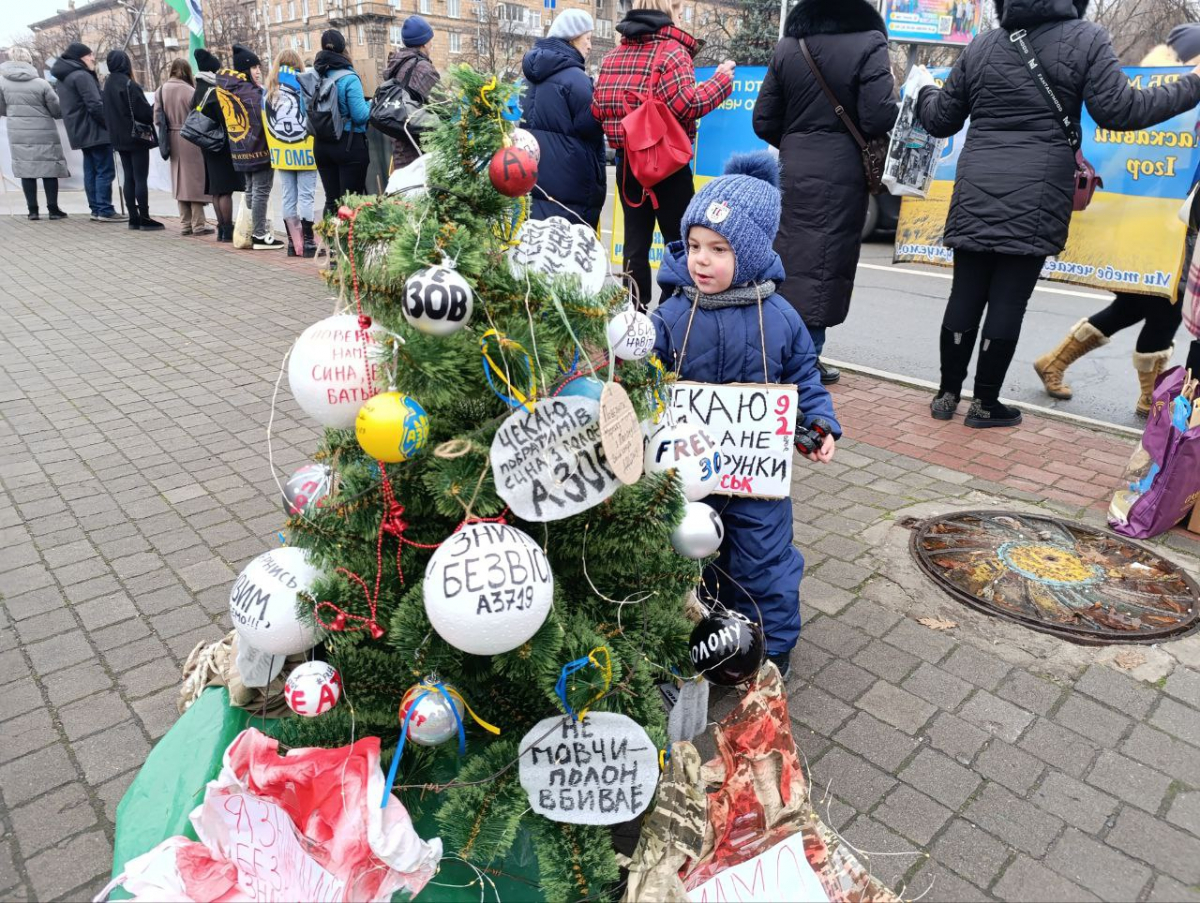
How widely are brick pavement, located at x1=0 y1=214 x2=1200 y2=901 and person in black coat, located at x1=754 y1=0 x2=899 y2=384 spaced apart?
0.91 m

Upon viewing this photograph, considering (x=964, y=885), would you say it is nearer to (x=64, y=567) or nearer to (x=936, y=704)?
(x=936, y=704)

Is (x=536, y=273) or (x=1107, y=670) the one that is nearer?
(x=536, y=273)

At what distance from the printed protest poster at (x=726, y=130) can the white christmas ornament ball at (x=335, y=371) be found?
488 centimetres

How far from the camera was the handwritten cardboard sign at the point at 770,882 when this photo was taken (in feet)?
6.59

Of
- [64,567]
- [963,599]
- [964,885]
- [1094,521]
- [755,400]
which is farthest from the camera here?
[1094,521]

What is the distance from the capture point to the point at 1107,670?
3006mm

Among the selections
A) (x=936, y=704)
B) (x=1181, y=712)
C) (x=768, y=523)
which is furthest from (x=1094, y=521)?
(x=768, y=523)

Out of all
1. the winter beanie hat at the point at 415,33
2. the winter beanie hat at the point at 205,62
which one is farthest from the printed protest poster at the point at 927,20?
the winter beanie hat at the point at 205,62

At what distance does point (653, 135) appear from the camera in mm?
5531

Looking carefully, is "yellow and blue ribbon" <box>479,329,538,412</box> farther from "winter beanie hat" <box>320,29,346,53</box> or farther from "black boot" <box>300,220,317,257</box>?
"black boot" <box>300,220,317,257</box>

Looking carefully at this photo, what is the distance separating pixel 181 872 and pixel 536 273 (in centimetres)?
145

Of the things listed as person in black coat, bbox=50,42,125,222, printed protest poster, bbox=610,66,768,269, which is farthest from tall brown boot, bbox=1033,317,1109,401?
person in black coat, bbox=50,42,125,222

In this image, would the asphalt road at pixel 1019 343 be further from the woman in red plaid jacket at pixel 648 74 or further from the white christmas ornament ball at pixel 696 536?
the white christmas ornament ball at pixel 696 536

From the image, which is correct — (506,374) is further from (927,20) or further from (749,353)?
(927,20)
